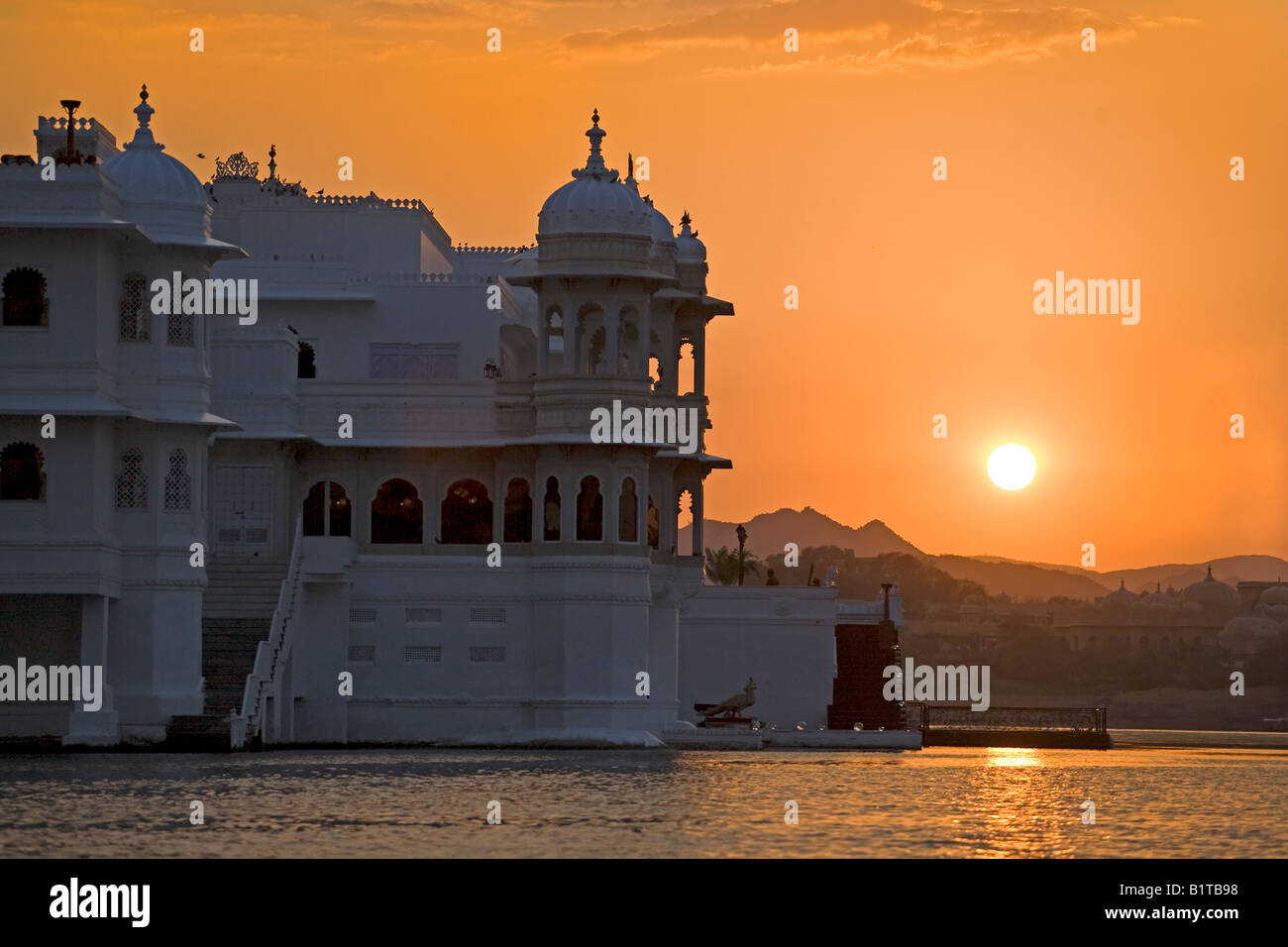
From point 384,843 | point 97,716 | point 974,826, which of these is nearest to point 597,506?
point 97,716

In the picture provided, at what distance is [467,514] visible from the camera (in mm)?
65312

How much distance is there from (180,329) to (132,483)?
362 cm

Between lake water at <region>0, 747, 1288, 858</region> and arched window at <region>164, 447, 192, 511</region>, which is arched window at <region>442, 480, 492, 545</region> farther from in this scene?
arched window at <region>164, 447, 192, 511</region>

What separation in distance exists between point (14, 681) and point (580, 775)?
13.2 m

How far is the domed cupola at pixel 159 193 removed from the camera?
5688cm

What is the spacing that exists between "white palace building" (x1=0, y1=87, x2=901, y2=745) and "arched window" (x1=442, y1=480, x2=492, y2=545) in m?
0.06

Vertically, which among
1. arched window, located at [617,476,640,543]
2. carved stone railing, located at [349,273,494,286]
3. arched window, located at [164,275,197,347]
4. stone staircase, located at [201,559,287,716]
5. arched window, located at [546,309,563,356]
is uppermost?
carved stone railing, located at [349,273,494,286]

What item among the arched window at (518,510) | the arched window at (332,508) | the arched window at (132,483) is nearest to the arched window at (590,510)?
the arched window at (518,510)

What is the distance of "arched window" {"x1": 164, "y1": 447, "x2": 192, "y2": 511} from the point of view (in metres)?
57.0

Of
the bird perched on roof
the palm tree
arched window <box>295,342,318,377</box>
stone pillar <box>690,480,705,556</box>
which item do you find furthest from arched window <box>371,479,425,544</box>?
the palm tree

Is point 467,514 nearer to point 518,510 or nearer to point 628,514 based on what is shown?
point 518,510

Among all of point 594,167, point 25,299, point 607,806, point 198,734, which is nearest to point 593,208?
point 594,167
